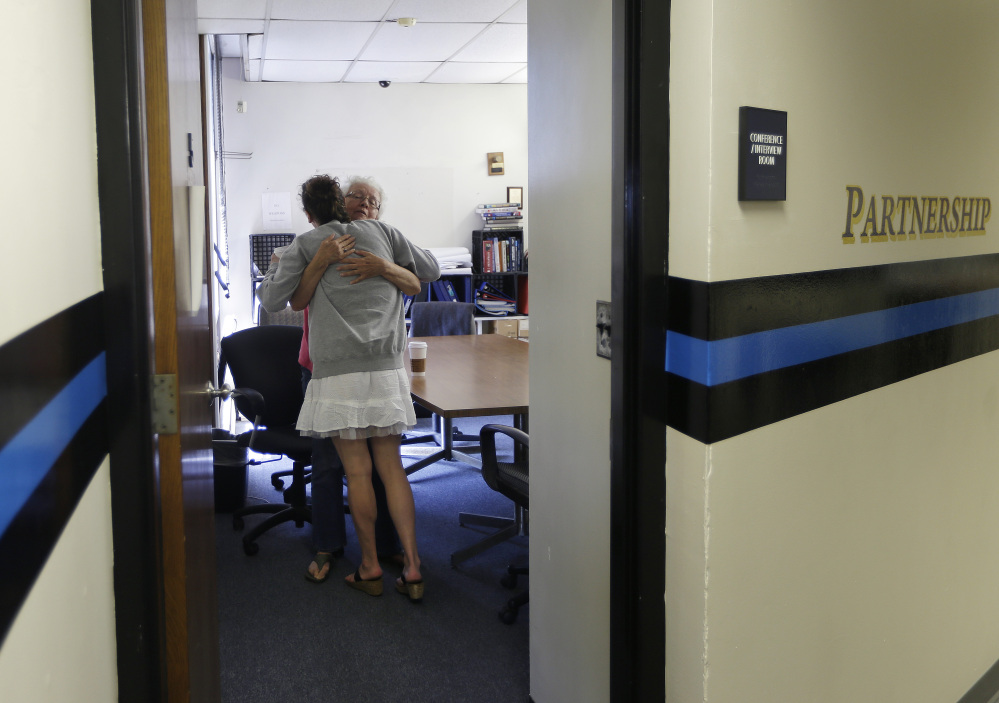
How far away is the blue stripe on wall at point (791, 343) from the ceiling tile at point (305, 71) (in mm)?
4869

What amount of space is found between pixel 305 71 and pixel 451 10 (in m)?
1.92

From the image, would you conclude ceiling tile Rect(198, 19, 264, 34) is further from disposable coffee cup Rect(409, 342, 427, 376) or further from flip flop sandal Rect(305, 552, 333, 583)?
flip flop sandal Rect(305, 552, 333, 583)

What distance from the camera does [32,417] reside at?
83 cm

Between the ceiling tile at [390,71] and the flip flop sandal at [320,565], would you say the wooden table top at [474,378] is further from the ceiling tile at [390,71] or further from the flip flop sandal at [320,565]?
the ceiling tile at [390,71]

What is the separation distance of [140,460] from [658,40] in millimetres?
1082

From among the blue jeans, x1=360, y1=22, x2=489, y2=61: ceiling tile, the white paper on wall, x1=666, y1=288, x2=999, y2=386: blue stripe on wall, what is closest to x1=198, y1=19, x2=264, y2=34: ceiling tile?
x1=360, y1=22, x2=489, y2=61: ceiling tile

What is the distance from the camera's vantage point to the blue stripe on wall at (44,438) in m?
0.74

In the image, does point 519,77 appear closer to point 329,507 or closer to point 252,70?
point 252,70

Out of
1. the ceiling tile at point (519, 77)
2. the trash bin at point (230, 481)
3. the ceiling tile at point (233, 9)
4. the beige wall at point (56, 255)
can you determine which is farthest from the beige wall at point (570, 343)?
the ceiling tile at point (519, 77)

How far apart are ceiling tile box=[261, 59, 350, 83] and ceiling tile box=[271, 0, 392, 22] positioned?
3.85 feet

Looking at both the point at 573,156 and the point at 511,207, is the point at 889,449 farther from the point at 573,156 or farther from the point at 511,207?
the point at 511,207

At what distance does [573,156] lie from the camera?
1.75 metres

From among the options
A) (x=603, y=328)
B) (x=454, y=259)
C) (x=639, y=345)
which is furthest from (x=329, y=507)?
(x=454, y=259)

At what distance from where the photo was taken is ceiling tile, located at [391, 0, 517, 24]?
14.4 feet
